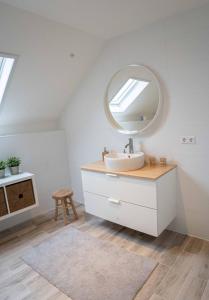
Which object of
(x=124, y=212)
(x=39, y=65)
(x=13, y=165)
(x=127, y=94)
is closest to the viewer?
(x=124, y=212)

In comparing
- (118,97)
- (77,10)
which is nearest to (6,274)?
(118,97)

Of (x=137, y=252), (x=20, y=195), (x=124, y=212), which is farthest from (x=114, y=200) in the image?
(x=20, y=195)

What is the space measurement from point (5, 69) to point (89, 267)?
2.19 metres

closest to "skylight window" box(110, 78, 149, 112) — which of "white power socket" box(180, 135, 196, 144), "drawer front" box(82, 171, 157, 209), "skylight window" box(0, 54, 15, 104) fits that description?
"white power socket" box(180, 135, 196, 144)

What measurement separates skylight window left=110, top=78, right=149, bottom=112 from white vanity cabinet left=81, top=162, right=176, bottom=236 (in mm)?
776

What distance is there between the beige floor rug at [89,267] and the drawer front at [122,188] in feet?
1.74

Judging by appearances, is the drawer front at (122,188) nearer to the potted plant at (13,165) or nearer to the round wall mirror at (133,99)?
the round wall mirror at (133,99)

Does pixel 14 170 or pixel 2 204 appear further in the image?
pixel 14 170

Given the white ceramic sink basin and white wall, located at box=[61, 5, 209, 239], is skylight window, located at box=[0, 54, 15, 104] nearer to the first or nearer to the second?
white wall, located at box=[61, 5, 209, 239]

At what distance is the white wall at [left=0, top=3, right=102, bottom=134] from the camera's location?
189cm

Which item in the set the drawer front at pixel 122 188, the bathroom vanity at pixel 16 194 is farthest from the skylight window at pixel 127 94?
the bathroom vanity at pixel 16 194

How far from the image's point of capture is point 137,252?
2.08m

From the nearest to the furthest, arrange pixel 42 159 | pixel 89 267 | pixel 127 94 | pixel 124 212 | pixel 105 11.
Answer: pixel 105 11 → pixel 89 267 → pixel 124 212 → pixel 127 94 → pixel 42 159

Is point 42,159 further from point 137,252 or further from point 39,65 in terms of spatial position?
point 137,252
